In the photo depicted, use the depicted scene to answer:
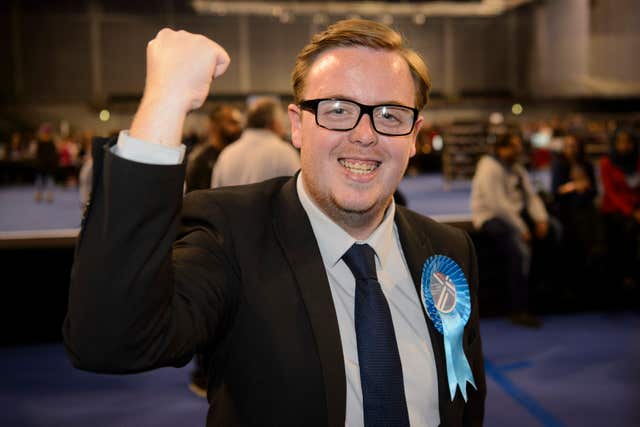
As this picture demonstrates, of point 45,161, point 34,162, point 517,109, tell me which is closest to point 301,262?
point 45,161

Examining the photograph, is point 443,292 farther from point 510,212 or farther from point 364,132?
point 510,212

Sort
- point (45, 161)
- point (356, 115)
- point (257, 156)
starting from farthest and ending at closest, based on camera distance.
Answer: point (45, 161)
point (257, 156)
point (356, 115)

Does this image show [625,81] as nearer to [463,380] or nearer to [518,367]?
[518,367]

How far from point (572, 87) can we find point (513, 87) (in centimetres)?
347

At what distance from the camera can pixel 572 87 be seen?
23344 millimetres

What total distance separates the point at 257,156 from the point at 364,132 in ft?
8.03

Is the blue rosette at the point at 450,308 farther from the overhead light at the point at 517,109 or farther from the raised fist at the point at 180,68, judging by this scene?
the overhead light at the point at 517,109

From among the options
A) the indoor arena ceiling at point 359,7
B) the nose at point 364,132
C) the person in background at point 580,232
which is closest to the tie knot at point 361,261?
the nose at point 364,132

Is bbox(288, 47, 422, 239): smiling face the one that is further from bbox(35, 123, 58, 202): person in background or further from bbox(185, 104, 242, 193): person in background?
bbox(35, 123, 58, 202): person in background

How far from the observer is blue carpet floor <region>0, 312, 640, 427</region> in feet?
11.5

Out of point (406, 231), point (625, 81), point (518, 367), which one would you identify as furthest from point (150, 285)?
point (625, 81)

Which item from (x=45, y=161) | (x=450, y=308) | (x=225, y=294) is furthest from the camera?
(x=45, y=161)

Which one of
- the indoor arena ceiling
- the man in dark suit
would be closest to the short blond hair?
the man in dark suit

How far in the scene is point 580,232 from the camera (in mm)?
5473
